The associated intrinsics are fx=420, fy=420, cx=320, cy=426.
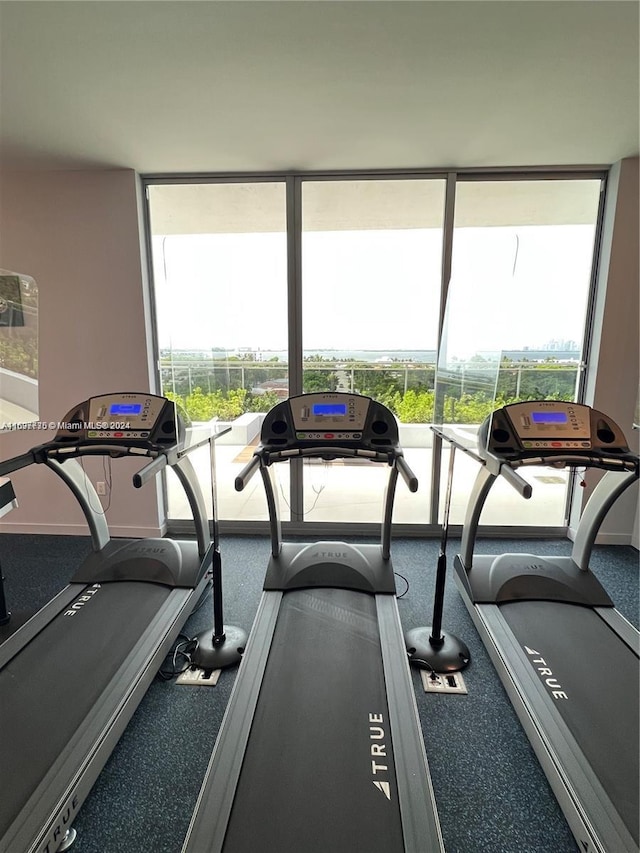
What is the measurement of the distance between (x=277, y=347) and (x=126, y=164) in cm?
162

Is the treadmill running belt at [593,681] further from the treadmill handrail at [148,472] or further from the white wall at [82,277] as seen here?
the white wall at [82,277]

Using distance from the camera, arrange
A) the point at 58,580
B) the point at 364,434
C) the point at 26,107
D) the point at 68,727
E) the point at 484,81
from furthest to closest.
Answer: the point at 58,580, the point at 364,434, the point at 26,107, the point at 484,81, the point at 68,727

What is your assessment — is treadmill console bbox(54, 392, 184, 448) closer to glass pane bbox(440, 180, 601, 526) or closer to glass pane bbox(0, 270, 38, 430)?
glass pane bbox(0, 270, 38, 430)

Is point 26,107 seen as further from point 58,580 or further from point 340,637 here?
point 340,637

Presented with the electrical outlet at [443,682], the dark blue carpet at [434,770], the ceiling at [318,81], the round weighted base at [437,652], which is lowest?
the dark blue carpet at [434,770]

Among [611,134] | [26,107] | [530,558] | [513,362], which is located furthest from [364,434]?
[26,107]

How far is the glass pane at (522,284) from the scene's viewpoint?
10.3ft

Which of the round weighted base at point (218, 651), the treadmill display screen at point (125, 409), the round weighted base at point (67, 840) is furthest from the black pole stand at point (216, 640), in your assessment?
the round weighted base at point (67, 840)

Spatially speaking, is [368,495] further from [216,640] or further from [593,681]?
[593,681]

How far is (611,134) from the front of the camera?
2490 millimetres

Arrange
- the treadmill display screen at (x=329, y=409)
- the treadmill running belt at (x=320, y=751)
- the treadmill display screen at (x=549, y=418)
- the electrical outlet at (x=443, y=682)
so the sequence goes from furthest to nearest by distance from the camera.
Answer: the treadmill display screen at (x=329, y=409)
the treadmill display screen at (x=549, y=418)
the electrical outlet at (x=443, y=682)
the treadmill running belt at (x=320, y=751)

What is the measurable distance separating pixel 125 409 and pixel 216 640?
54.2 inches

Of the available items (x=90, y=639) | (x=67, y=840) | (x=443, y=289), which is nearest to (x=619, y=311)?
(x=443, y=289)

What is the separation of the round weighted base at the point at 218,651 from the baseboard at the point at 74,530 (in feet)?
4.84
